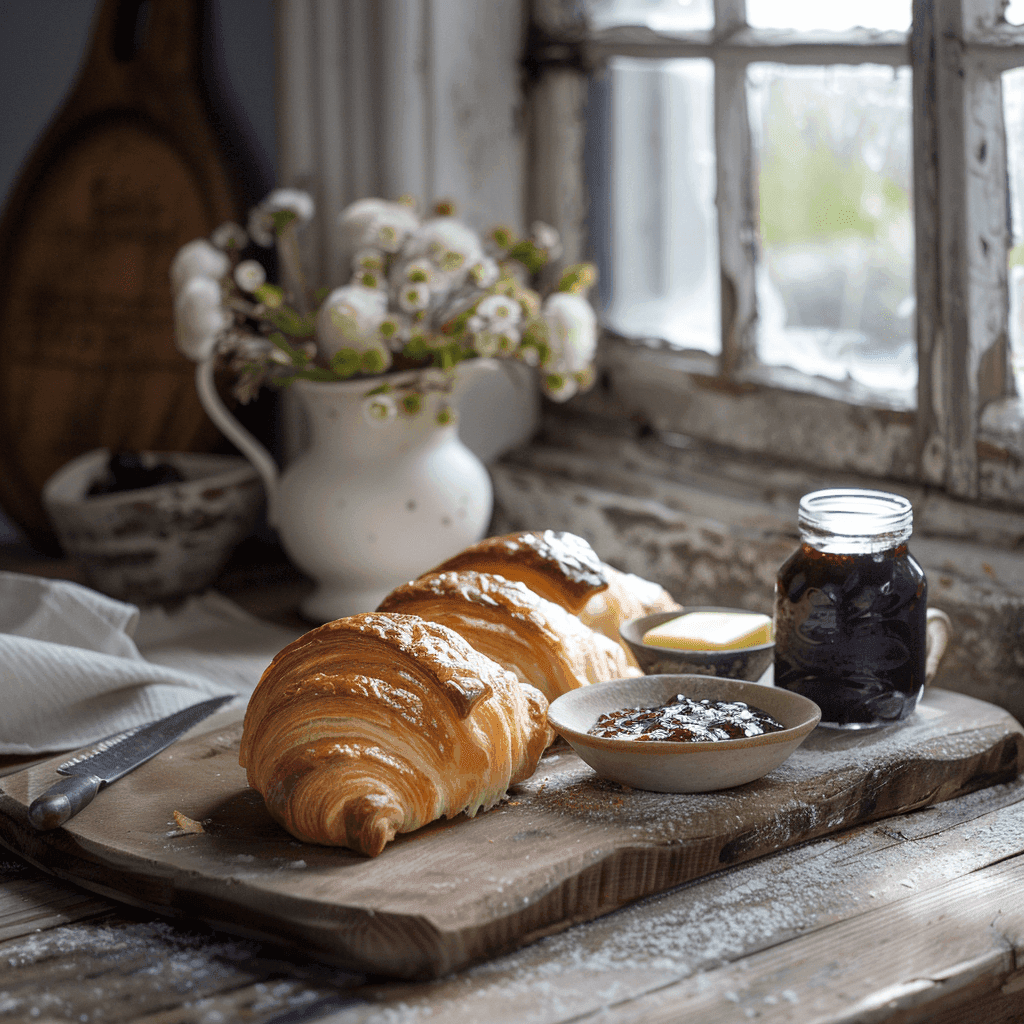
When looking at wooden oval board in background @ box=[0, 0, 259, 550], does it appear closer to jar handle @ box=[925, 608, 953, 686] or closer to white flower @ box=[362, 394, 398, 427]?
white flower @ box=[362, 394, 398, 427]

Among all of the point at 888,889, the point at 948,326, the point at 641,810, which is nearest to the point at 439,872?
the point at 641,810

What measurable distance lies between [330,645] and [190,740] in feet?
0.75

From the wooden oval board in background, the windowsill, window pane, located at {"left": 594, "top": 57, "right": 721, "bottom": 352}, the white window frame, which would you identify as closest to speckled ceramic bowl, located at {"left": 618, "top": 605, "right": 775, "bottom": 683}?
the windowsill

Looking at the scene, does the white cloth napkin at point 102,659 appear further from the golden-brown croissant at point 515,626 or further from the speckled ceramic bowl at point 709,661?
the speckled ceramic bowl at point 709,661

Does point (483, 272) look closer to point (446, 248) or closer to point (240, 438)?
point (446, 248)

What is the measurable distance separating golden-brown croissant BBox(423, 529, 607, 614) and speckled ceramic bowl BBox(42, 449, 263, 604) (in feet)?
1.60

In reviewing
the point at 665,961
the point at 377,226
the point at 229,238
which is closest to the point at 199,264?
the point at 229,238

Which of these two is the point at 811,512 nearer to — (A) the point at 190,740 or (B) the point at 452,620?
(B) the point at 452,620

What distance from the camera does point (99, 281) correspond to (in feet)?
5.82

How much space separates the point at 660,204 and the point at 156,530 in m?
0.72

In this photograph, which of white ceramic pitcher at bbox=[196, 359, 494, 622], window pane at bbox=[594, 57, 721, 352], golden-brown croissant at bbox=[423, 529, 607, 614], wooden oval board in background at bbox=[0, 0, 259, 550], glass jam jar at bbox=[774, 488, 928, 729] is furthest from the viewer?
wooden oval board in background at bbox=[0, 0, 259, 550]

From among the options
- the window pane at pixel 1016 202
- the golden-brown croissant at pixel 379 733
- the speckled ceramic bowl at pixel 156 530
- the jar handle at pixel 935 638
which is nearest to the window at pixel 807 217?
the window pane at pixel 1016 202

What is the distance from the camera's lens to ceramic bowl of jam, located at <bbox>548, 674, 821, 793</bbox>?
34.2 inches

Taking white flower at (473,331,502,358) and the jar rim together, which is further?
white flower at (473,331,502,358)
